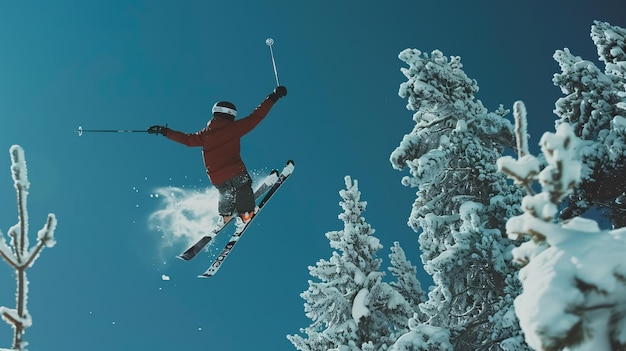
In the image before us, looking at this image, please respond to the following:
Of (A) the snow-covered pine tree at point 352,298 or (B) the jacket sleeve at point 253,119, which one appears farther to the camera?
(A) the snow-covered pine tree at point 352,298

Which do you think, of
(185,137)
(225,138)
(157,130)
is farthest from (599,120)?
(157,130)

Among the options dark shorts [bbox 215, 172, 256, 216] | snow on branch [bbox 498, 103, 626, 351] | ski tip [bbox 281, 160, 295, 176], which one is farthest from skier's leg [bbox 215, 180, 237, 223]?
snow on branch [bbox 498, 103, 626, 351]

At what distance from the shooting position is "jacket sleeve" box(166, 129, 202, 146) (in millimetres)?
13141

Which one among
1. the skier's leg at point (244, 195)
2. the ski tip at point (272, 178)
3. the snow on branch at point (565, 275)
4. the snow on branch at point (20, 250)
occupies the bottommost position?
the snow on branch at point (565, 275)

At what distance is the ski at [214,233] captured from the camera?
15.5 m

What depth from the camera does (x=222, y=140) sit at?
42.9 ft

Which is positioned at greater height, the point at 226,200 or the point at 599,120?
the point at 226,200

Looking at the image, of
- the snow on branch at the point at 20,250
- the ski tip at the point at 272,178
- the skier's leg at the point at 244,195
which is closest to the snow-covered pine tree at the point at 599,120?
the skier's leg at the point at 244,195

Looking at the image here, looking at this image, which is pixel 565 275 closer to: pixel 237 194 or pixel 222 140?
pixel 222 140

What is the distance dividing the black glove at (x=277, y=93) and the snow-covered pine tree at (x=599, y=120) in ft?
21.0

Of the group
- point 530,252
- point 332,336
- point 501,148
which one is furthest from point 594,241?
point 332,336

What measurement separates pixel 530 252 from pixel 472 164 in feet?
31.3

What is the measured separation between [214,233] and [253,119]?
4.37m

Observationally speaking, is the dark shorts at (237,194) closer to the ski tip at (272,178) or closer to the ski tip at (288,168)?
the ski tip at (272,178)
